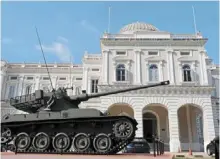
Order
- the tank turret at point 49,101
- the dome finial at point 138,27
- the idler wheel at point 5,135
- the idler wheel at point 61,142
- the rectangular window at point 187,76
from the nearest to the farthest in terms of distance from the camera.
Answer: the idler wheel at point 61,142 < the idler wheel at point 5,135 < the tank turret at point 49,101 < the rectangular window at point 187,76 < the dome finial at point 138,27

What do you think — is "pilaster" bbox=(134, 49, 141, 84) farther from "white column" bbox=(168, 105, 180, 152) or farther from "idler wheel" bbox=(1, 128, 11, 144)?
"idler wheel" bbox=(1, 128, 11, 144)

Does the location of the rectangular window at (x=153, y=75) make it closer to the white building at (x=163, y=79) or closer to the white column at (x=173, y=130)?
the white building at (x=163, y=79)

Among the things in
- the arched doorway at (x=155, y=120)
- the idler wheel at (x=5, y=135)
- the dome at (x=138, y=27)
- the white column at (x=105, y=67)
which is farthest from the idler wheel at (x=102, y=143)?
the dome at (x=138, y=27)

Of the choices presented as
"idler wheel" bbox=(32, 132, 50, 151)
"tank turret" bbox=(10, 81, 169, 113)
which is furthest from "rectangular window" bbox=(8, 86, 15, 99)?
"idler wheel" bbox=(32, 132, 50, 151)

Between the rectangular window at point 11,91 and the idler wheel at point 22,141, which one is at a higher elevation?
the rectangular window at point 11,91

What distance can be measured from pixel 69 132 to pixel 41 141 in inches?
55.7

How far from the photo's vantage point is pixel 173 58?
32156 mm

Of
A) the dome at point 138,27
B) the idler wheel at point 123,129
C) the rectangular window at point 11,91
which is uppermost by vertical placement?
the dome at point 138,27

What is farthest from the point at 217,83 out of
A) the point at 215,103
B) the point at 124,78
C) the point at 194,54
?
the point at 124,78

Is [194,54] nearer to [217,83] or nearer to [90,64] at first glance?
[217,83]

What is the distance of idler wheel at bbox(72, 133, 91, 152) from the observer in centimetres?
1242

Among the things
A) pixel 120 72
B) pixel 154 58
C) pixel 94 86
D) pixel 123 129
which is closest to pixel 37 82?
pixel 94 86

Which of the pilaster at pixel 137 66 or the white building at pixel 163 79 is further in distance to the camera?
the pilaster at pixel 137 66

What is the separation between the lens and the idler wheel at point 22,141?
13.3 m
